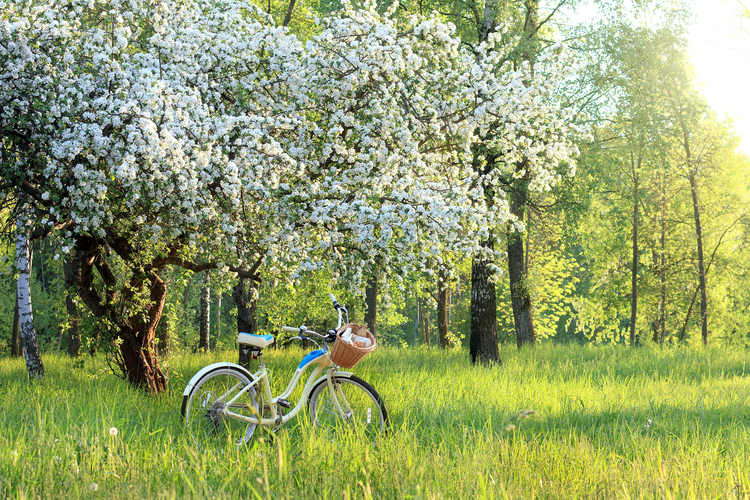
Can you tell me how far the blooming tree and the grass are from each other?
1.71 metres

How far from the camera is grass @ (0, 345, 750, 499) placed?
3.35 metres

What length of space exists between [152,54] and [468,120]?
413 cm

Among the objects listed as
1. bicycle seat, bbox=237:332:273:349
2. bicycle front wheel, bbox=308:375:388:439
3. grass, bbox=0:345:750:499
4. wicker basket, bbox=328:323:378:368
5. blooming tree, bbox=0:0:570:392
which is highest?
blooming tree, bbox=0:0:570:392

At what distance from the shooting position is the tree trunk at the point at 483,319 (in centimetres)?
1084

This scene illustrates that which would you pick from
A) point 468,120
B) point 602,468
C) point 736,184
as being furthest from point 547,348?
point 736,184

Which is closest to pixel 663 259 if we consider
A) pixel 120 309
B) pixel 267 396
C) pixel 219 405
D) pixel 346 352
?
pixel 120 309

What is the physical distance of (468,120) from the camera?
24.9 ft

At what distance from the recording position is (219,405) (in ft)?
16.6

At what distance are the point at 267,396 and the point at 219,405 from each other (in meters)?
0.52

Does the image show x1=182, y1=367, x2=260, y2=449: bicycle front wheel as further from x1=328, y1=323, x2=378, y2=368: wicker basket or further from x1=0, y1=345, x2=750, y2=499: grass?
x1=328, y1=323, x2=378, y2=368: wicker basket

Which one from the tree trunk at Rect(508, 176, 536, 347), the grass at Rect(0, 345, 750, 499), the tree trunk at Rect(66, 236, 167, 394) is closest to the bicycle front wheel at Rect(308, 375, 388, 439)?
the grass at Rect(0, 345, 750, 499)

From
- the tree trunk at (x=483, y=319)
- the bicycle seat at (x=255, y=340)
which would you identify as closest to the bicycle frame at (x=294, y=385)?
the bicycle seat at (x=255, y=340)

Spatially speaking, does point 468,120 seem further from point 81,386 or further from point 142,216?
point 81,386

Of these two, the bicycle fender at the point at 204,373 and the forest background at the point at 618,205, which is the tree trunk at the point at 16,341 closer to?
the forest background at the point at 618,205
